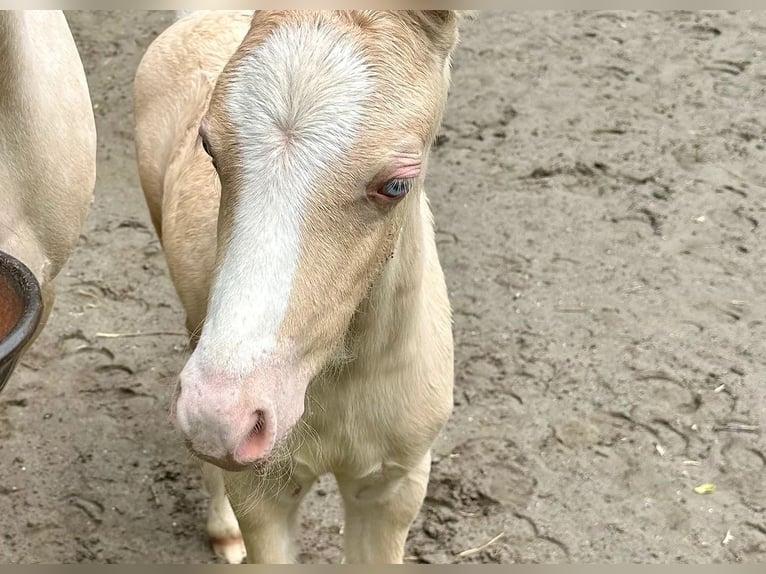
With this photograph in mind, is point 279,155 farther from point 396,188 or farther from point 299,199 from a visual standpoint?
point 396,188

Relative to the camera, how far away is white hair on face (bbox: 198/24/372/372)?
5.40 feet

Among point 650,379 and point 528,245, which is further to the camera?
point 528,245

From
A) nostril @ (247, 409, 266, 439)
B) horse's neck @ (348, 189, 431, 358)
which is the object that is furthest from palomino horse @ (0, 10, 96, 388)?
nostril @ (247, 409, 266, 439)

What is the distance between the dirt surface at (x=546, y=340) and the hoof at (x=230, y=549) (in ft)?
0.22

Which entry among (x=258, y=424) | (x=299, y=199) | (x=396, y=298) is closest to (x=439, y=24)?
(x=299, y=199)

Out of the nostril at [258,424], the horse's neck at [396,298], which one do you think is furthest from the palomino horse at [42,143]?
the nostril at [258,424]

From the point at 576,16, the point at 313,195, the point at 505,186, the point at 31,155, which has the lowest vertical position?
the point at 505,186

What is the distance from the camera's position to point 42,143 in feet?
8.12

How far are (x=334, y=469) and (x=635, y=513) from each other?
52.9 inches

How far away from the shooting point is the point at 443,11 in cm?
182

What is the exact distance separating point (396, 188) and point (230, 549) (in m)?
1.87

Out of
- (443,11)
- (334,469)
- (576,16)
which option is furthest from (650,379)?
(576,16)

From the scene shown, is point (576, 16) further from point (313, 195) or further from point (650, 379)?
point (313, 195)

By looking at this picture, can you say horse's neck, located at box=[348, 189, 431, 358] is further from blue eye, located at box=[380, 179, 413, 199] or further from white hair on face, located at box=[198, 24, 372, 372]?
white hair on face, located at box=[198, 24, 372, 372]
